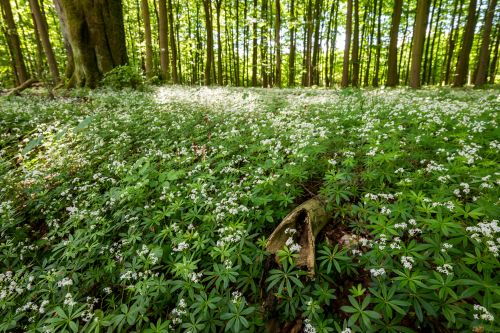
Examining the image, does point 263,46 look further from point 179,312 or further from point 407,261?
point 179,312

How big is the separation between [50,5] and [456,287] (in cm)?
3725

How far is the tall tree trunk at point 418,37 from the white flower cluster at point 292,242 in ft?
44.4

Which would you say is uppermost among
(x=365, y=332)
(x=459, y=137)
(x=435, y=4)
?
(x=435, y=4)

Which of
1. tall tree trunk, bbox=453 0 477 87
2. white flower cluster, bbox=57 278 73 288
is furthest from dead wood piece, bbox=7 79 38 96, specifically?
tall tree trunk, bbox=453 0 477 87

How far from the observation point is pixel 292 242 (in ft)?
10.4

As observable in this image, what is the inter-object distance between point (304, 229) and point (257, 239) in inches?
26.2

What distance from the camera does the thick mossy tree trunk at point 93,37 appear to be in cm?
1310

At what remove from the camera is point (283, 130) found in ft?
20.8

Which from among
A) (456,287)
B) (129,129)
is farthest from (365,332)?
(129,129)

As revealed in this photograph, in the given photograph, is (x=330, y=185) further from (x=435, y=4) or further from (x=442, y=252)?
(x=435, y=4)

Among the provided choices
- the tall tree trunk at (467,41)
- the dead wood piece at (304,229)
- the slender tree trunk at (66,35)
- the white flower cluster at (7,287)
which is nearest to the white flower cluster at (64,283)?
the white flower cluster at (7,287)

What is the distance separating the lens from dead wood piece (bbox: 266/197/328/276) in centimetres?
321

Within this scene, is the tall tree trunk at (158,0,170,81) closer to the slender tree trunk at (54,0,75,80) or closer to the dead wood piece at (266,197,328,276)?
the slender tree trunk at (54,0,75,80)

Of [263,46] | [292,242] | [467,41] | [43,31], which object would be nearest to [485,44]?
[467,41]
